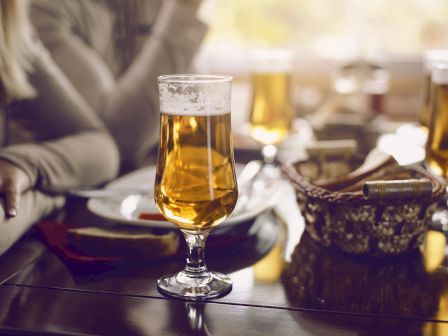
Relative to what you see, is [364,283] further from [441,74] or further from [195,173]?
[441,74]

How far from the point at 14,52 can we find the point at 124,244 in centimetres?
75

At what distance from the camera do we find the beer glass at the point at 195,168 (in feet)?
2.42

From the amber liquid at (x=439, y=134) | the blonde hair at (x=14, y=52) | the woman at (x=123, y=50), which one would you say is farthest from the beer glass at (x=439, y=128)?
the blonde hair at (x=14, y=52)

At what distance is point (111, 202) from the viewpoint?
1.04 meters

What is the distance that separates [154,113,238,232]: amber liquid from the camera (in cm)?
74

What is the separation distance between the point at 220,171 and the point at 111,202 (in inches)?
13.6

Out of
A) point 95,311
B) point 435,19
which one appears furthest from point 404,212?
point 435,19

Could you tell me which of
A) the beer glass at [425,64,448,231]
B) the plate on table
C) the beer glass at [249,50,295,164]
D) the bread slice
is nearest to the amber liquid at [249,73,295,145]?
the beer glass at [249,50,295,164]

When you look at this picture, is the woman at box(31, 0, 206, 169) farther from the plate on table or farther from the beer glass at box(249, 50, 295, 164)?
the plate on table

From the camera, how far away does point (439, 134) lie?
0.97 metres

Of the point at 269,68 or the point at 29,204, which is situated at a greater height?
the point at 269,68

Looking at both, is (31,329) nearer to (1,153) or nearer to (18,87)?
(1,153)

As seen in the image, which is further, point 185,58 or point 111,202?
point 185,58

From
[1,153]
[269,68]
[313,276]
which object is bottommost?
[313,276]
